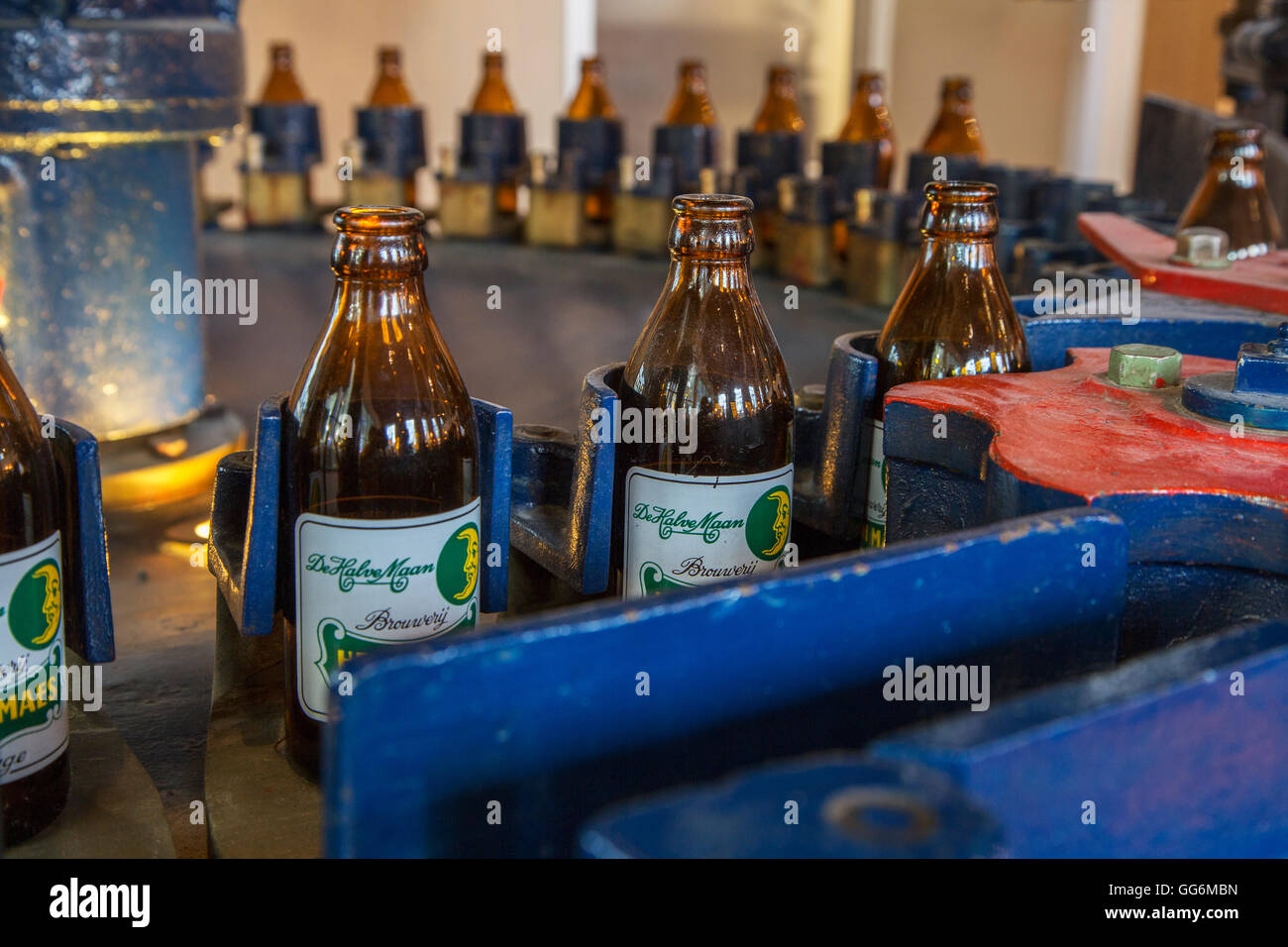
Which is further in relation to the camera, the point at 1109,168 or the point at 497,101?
the point at 1109,168

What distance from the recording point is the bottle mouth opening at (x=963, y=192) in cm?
90

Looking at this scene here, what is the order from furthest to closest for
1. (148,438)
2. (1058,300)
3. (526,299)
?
(526,299), (148,438), (1058,300)

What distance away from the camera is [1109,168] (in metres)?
4.70

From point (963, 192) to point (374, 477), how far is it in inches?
18.2

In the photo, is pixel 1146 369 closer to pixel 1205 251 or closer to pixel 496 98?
pixel 1205 251

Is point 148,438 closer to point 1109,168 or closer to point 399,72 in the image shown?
point 399,72

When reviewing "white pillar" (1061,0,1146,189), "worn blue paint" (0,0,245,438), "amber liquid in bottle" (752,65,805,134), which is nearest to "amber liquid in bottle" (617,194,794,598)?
"worn blue paint" (0,0,245,438)

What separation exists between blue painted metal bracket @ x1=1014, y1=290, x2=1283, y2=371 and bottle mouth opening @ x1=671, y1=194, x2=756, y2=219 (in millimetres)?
308

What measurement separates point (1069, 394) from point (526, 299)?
1520mm

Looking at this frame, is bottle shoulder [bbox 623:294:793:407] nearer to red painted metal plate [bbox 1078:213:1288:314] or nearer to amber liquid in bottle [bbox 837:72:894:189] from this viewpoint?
red painted metal plate [bbox 1078:213:1288:314]

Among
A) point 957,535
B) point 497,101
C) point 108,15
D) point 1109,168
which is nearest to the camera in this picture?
point 957,535

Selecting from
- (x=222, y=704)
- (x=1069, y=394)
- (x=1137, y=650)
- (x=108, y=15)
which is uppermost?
(x=108, y=15)

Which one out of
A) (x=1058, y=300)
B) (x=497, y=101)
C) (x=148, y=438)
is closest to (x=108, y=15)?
(x=148, y=438)

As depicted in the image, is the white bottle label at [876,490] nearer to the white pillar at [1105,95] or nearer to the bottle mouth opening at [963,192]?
the bottle mouth opening at [963,192]
